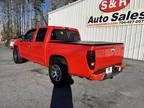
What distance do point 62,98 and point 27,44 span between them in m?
3.64

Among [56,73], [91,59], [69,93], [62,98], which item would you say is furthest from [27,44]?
[91,59]

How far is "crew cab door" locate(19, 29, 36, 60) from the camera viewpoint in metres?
6.72

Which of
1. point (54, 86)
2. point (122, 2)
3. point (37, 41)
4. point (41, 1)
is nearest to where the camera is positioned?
point (54, 86)

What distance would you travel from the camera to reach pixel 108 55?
447 cm

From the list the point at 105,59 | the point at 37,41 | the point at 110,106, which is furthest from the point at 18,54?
the point at 110,106

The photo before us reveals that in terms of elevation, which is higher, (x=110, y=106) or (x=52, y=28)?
(x=52, y=28)

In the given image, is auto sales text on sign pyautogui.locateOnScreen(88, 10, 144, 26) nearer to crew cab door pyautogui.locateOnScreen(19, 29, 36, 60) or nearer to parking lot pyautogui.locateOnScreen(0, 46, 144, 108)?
parking lot pyautogui.locateOnScreen(0, 46, 144, 108)

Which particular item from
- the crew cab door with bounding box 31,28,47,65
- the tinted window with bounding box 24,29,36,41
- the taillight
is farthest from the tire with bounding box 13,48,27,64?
the taillight

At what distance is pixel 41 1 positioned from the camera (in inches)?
1367

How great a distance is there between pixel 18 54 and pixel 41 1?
29.4 m

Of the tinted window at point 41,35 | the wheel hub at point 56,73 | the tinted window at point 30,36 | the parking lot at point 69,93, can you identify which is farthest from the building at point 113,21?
the wheel hub at point 56,73

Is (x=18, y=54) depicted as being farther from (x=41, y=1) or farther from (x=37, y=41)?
(x=41, y=1)

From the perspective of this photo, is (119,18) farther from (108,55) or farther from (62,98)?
(62,98)

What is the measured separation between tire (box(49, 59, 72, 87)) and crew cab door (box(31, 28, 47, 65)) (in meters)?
0.67
